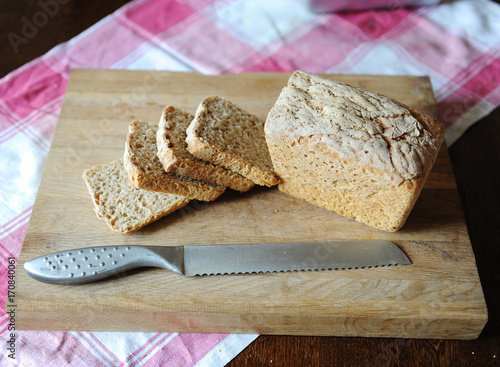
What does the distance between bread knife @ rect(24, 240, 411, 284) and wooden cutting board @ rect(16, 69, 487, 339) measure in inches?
2.1

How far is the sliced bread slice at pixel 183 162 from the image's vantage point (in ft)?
8.86

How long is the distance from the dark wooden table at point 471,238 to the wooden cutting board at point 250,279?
0.21 feet

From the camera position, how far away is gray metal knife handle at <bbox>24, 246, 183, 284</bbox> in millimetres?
2436

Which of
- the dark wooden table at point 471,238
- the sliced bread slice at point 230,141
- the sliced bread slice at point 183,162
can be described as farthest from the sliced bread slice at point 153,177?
the dark wooden table at point 471,238

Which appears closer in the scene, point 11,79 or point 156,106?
point 156,106

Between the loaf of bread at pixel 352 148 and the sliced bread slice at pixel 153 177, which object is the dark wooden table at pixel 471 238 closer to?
the loaf of bread at pixel 352 148

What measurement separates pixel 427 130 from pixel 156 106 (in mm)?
1802

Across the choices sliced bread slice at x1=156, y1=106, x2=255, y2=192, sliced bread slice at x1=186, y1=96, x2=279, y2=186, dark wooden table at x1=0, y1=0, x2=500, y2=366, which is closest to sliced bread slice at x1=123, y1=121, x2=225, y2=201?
sliced bread slice at x1=156, y1=106, x2=255, y2=192

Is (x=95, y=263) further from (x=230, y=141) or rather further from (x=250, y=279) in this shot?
(x=230, y=141)

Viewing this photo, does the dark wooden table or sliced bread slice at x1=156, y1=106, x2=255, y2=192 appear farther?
sliced bread slice at x1=156, y1=106, x2=255, y2=192

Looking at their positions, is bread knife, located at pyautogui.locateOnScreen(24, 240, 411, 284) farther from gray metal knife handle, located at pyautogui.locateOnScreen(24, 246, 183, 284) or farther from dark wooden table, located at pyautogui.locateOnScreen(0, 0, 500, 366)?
dark wooden table, located at pyautogui.locateOnScreen(0, 0, 500, 366)

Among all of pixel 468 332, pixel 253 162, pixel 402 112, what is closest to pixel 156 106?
pixel 253 162

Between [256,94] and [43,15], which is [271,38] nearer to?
[256,94]

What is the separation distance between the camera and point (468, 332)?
2.52 m
